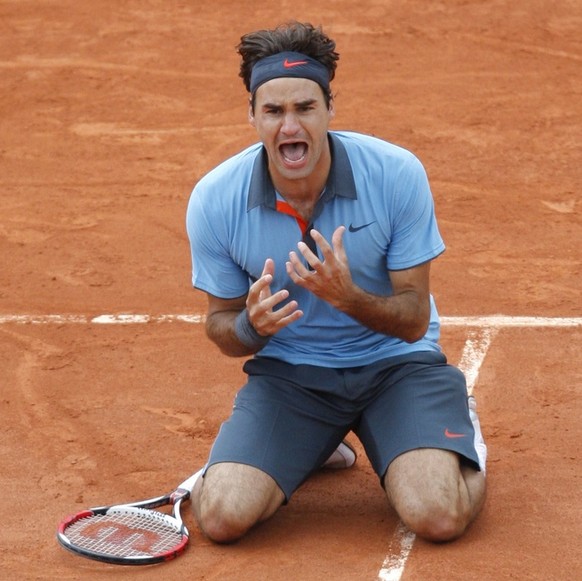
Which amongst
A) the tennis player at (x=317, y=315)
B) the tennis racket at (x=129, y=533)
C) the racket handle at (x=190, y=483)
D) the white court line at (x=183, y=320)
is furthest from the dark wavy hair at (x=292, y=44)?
the white court line at (x=183, y=320)

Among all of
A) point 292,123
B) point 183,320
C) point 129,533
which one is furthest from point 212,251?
point 183,320

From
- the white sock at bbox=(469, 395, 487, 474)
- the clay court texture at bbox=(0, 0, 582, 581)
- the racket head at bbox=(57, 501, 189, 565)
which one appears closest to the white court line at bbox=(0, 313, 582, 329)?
the clay court texture at bbox=(0, 0, 582, 581)

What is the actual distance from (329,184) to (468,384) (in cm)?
179

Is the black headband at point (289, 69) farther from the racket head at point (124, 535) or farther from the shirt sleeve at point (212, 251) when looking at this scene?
the racket head at point (124, 535)

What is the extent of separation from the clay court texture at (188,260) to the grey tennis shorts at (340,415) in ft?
1.07

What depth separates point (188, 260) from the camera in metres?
8.80

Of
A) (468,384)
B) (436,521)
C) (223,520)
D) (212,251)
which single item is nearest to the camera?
(436,521)

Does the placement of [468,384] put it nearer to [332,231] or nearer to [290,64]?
[332,231]

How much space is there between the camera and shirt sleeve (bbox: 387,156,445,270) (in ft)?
18.9

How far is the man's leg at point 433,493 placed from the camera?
545cm

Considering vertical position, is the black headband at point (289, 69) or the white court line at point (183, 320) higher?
the black headband at point (289, 69)

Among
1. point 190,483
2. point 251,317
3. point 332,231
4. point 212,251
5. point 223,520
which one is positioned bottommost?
point 190,483

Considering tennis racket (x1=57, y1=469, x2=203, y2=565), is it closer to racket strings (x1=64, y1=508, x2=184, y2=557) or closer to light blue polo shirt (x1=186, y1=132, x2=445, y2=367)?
racket strings (x1=64, y1=508, x2=184, y2=557)

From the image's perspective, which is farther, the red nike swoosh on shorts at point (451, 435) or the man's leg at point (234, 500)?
the red nike swoosh on shorts at point (451, 435)
